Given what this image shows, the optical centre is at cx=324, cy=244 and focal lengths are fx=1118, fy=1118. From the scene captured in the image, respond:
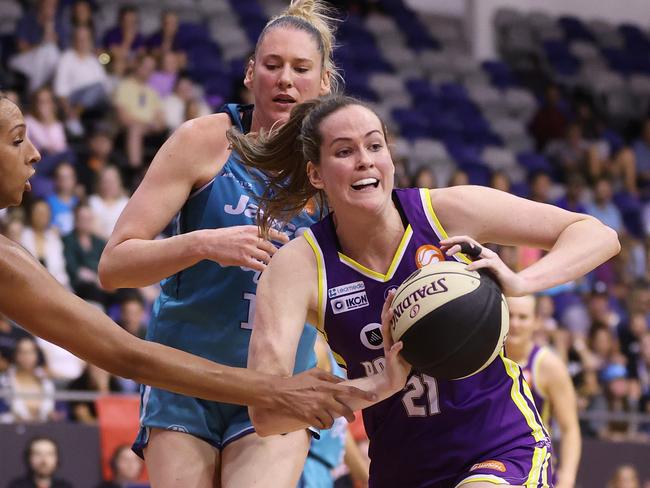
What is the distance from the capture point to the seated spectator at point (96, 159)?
9.32 meters

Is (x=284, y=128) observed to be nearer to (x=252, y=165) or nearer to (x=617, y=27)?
(x=252, y=165)

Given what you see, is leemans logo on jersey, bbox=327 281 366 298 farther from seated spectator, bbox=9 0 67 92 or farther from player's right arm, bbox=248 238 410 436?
seated spectator, bbox=9 0 67 92

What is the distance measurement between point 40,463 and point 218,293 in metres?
3.46

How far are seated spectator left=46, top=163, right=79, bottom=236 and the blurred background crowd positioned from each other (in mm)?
12

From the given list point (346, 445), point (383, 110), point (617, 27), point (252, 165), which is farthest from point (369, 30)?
point (252, 165)

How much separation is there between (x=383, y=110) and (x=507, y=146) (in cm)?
214

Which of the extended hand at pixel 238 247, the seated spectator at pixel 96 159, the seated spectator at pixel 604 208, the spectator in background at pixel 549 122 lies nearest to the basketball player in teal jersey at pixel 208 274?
the extended hand at pixel 238 247

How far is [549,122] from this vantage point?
1514 centimetres

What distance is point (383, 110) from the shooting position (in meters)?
13.9

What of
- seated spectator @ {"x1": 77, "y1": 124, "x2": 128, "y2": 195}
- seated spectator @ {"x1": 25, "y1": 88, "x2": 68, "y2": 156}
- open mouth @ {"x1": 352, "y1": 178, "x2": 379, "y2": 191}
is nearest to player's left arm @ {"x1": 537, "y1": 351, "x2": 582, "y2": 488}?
open mouth @ {"x1": 352, "y1": 178, "x2": 379, "y2": 191}

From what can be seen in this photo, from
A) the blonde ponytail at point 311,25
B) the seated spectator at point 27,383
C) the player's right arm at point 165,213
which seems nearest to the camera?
the player's right arm at point 165,213

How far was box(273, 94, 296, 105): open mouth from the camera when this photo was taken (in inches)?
168

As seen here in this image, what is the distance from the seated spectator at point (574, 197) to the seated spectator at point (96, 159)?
5367mm

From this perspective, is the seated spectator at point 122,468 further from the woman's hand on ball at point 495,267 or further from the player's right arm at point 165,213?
the woman's hand on ball at point 495,267
